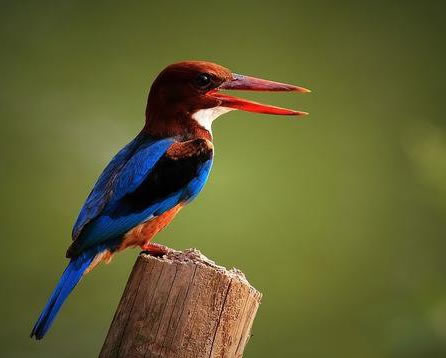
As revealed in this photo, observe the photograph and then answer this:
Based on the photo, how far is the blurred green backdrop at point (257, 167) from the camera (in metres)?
7.46

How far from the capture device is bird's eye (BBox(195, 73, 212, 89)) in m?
3.89

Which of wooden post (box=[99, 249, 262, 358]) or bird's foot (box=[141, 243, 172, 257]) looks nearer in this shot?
wooden post (box=[99, 249, 262, 358])

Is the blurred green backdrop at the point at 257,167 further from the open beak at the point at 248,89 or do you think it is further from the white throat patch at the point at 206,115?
the white throat patch at the point at 206,115

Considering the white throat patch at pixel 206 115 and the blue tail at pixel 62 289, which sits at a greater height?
the white throat patch at pixel 206 115

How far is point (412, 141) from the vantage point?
133 inches

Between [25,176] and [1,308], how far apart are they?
1.48 m

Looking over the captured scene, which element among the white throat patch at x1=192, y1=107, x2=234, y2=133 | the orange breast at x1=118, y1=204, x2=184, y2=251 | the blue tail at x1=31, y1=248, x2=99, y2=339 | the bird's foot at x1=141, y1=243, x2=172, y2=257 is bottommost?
the blue tail at x1=31, y1=248, x2=99, y2=339

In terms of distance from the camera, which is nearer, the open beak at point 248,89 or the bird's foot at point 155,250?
the bird's foot at point 155,250

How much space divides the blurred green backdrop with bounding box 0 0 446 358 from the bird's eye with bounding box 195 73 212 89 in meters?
2.97

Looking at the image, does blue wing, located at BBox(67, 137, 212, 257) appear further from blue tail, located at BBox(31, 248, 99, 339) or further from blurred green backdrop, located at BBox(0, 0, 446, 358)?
blurred green backdrop, located at BBox(0, 0, 446, 358)

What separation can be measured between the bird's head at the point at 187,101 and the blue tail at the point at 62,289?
888 mm

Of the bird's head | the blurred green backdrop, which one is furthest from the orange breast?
the blurred green backdrop

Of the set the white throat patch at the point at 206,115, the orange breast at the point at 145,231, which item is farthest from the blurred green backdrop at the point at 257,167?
the orange breast at the point at 145,231

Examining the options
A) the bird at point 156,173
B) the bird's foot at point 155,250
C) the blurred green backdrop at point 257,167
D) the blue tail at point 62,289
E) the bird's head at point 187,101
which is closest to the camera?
the blue tail at point 62,289
